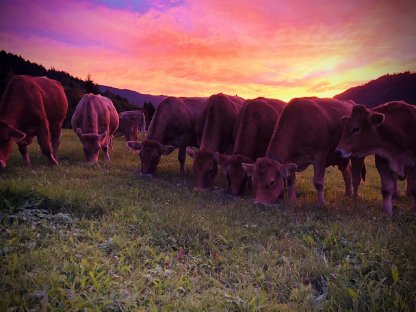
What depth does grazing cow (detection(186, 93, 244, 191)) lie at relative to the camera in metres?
9.37

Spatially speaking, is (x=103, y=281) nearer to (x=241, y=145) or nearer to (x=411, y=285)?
(x=411, y=285)

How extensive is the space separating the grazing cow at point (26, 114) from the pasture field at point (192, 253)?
249 centimetres

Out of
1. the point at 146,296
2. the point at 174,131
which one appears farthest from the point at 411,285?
the point at 174,131

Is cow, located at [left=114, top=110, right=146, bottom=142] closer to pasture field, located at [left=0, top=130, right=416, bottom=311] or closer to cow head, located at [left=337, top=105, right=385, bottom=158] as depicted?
pasture field, located at [left=0, top=130, right=416, bottom=311]

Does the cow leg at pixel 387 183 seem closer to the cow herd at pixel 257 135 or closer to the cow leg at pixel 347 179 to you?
the cow herd at pixel 257 135

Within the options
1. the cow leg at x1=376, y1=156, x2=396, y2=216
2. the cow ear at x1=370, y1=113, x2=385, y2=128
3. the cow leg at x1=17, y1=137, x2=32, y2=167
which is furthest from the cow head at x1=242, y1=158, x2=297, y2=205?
the cow leg at x1=17, y1=137, x2=32, y2=167

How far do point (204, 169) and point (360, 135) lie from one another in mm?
3947

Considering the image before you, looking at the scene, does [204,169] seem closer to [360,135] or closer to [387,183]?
[360,135]

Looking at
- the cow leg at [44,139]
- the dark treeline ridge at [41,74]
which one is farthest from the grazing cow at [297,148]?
the cow leg at [44,139]

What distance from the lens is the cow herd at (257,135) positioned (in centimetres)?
741

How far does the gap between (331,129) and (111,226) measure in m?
5.78

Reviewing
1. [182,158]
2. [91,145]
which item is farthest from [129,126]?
[182,158]

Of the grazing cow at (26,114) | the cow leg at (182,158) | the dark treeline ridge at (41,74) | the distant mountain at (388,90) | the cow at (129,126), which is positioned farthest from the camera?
the cow at (129,126)

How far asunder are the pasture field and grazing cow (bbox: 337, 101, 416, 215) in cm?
87
